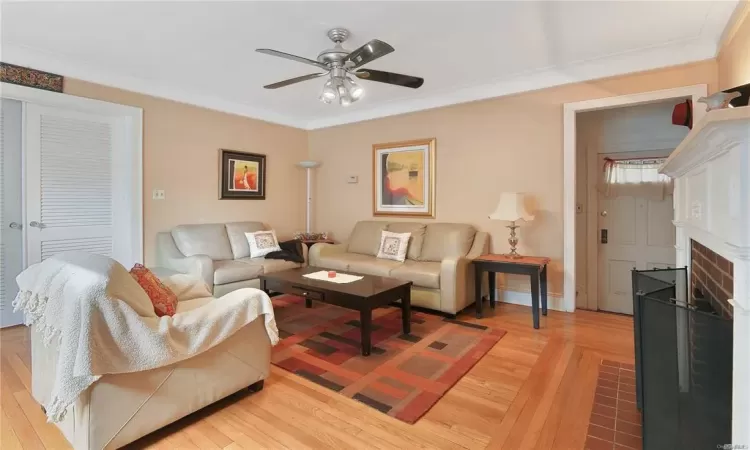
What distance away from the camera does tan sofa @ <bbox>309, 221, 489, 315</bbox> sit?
3639mm

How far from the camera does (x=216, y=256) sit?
4.37 metres

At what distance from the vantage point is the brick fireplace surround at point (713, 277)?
4.72 ft

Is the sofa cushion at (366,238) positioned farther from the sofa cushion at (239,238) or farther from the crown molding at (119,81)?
the crown molding at (119,81)

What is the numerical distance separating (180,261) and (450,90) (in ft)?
11.8

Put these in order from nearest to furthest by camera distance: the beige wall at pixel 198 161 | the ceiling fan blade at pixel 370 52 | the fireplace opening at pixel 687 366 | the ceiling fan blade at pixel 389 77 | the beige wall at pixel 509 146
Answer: the fireplace opening at pixel 687 366 → the ceiling fan blade at pixel 370 52 → the ceiling fan blade at pixel 389 77 → the beige wall at pixel 509 146 → the beige wall at pixel 198 161

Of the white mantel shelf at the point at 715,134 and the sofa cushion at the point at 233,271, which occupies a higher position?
the white mantel shelf at the point at 715,134

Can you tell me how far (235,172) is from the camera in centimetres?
500

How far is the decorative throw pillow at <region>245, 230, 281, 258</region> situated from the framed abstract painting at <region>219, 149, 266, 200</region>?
0.69 metres

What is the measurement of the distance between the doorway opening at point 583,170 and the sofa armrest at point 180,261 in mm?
3662

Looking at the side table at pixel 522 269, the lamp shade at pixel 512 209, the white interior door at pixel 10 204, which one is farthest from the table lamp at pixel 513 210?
the white interior door at pixel 10 204

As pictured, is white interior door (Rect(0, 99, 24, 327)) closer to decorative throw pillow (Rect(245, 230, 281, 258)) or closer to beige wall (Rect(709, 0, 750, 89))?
decorative throw pillow (Rect(245, 230, 281, 258))

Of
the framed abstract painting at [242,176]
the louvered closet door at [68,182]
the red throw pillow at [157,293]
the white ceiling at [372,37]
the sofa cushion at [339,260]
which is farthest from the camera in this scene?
the framed abstract painting at [242,176]

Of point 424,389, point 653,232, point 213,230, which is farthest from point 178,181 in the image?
point 653,232

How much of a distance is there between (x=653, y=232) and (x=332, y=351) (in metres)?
3.70
